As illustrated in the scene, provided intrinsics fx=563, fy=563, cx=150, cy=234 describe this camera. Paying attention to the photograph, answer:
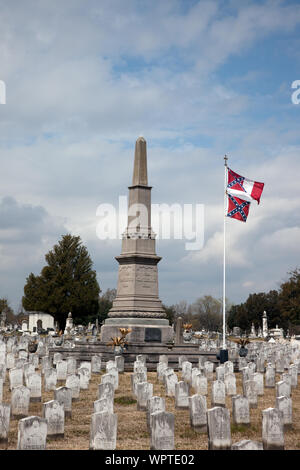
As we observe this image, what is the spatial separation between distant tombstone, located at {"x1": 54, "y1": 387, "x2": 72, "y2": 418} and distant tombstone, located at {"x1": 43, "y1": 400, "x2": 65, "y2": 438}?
5.84 ft

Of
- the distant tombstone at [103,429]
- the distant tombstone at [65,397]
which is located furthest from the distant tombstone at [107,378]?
the distant tombstone at [103,429]

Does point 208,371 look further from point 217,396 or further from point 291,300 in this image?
point 291,300

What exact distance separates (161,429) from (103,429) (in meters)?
0.80

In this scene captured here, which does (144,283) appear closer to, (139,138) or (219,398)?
(139,138)

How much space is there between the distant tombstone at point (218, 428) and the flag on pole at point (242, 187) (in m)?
14.7

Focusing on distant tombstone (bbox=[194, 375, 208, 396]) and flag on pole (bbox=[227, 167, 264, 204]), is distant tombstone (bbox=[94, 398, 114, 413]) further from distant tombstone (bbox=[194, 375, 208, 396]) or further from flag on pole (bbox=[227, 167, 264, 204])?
flag on pole (bbox=[227, 167, 264, 204])

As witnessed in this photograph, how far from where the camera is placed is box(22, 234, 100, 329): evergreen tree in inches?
2238

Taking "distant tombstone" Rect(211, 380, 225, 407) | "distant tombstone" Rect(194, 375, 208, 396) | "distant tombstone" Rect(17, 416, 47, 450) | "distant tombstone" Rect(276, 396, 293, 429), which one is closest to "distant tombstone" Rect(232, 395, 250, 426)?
"distant tombstone" Rect(276, 396, 293, 429)

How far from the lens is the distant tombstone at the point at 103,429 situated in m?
7.70

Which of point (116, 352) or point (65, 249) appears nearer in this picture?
point (116, 352)
